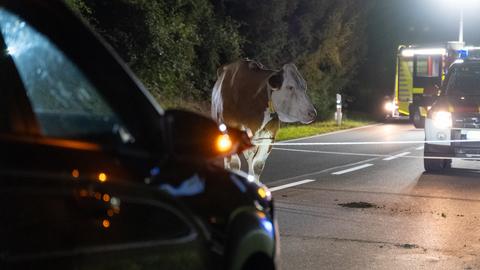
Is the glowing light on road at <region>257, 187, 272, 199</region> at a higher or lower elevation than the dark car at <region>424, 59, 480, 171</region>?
higher

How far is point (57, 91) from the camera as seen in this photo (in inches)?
104

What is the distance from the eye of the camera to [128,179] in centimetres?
228

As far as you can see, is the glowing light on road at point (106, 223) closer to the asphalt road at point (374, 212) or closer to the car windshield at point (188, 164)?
the car windshield at point (188, 164)

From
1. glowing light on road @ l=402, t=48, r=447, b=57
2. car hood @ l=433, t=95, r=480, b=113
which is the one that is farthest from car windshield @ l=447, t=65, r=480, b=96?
glowing light on road @ l=402, t=48, r=447, b=57

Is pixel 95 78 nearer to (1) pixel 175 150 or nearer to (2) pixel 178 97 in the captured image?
(1) pixel 175 150

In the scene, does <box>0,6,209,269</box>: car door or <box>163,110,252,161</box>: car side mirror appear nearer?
<box>0,6,209,269</box>: car door

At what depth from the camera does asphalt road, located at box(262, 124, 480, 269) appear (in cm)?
625

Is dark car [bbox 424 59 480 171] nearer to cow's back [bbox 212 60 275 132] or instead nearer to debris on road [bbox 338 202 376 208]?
debris on road [bbox 338 202 376 208]

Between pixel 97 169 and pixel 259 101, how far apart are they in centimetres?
614

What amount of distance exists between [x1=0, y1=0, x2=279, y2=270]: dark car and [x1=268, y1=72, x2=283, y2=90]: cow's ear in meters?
5.16

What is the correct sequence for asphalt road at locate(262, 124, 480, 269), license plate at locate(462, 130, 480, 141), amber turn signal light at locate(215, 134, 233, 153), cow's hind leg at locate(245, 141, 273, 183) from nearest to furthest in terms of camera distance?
amber turn signal light at locate(215, 134, 233, 153)
asphalt road at locate(262, 124, 480, 269)
cow's hind leg at locate(245, 141, 273, 183)
license plate at locate(462, 130, 480, 141)

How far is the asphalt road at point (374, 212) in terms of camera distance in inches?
246

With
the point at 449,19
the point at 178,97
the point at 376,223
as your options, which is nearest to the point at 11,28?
the point at 376,223

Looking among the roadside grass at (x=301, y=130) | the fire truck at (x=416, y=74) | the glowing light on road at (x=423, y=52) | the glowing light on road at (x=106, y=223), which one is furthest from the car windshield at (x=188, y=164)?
the glowing light on road at (x=423, y=52)
